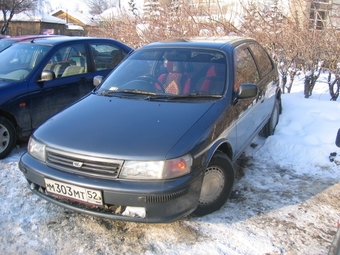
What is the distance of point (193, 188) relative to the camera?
262 cm

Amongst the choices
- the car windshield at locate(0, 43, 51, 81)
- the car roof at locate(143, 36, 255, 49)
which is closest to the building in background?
the car windshield at locate(0, 43, 51, 81)

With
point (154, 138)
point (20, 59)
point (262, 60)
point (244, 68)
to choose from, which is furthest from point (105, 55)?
point (154, 138)

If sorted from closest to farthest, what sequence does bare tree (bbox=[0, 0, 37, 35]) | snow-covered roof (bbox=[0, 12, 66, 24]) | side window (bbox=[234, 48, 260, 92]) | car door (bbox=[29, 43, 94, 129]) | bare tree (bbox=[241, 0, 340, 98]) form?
side window (bbox=[234, 48, 260, 92]), car door (bbox=[29, 43, 94, 129]), bare tree (bbox=[241, 0, 340, 98]), bare tree (bbox=[0, 0, 37, 35]), snow-covered roof (bbox=[0, 12, 66, 24])

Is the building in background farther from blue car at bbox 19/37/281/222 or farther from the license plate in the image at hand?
the license plate

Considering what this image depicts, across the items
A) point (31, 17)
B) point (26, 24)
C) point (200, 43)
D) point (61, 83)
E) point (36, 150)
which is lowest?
point (26, 24)

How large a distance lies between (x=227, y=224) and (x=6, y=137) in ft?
10.7

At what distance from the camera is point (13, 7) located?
31.6 metres

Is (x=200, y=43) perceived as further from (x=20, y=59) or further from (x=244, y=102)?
(x=20, y=59)

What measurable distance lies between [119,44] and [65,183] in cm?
412

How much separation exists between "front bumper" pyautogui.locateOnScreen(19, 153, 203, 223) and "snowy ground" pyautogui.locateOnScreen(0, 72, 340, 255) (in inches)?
12.2

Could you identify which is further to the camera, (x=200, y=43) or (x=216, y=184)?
(x=200, y=43)

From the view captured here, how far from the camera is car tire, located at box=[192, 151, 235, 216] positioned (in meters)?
3.00

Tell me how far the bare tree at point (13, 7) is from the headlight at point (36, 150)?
108ft

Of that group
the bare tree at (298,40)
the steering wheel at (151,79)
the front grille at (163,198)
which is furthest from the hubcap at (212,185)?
the bare tree at (298,40)
